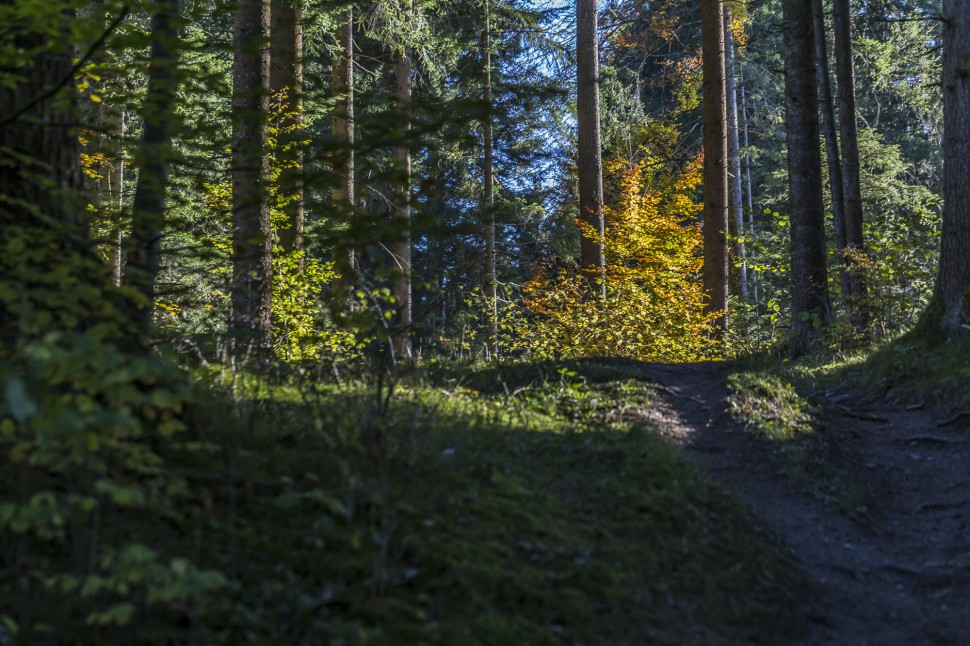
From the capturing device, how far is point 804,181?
12.7 metres

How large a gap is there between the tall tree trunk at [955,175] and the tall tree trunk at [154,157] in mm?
8559

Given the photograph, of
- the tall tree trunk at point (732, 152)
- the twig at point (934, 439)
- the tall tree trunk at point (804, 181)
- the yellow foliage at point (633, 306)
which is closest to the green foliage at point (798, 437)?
the twig at point (934, 439)

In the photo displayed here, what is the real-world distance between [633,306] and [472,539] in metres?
12.3

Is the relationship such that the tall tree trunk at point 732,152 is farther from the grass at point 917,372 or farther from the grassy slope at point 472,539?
the grassy slope at point 472,539

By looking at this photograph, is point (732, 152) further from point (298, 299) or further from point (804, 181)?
point (298, 299)

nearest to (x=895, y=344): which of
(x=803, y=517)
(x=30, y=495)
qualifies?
(x=803, y=517)

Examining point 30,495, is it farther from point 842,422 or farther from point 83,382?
point 842,422

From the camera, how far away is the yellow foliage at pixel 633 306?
15547mm

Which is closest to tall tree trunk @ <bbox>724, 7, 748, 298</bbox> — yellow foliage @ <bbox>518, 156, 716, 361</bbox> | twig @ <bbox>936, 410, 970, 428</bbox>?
yellow foliage @ <bbox>518, 156, 716, 361</bbox>

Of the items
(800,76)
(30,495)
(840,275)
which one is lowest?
(30,495)

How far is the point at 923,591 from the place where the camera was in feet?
17.0

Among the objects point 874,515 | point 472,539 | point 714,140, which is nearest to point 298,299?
point 874,515

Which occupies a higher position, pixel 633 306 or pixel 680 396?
pixel 633 306

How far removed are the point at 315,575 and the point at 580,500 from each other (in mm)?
1954
